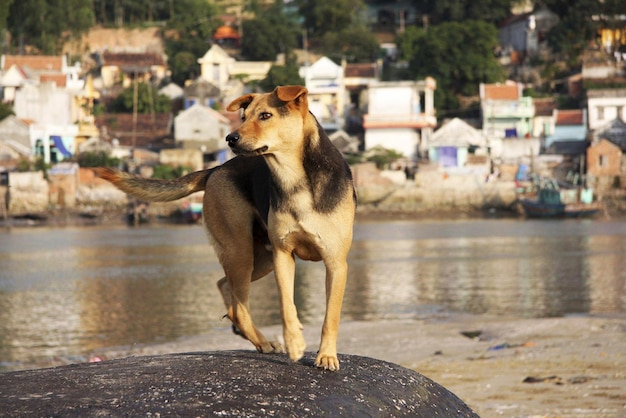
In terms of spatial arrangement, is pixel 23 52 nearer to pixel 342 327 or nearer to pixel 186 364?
pixel 342 327

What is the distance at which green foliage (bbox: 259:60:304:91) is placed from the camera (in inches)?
3588

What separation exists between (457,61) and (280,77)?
45.0 feet

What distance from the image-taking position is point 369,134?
8306cm

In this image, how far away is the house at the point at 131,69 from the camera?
102125 mm

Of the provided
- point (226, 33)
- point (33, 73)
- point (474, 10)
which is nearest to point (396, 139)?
point (33, 73)

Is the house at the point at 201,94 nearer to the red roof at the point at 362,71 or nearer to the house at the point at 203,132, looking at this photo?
the house at the point at 203,132

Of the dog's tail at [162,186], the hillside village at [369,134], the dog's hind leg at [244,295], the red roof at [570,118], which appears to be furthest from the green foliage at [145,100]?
the dog's hind leg at [244,295]

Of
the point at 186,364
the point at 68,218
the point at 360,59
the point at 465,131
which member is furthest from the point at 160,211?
the point at 186,364

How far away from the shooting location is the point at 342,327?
21.8 meters

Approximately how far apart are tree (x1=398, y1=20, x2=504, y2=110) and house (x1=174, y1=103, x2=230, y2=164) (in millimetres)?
18707

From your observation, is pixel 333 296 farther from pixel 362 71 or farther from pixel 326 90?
pixel 362 71

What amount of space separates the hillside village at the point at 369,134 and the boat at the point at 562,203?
1.38 meters

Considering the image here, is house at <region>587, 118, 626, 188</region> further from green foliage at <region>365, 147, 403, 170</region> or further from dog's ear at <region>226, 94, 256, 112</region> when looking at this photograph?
dog's ear at <region>226, 94, 256, 112</region>

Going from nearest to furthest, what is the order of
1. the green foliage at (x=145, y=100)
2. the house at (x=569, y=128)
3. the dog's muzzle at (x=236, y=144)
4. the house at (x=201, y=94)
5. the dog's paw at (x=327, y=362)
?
the dog's muzzle at (x=236, y=144) < the dog's paw at (x=327, y=362) < the house at (x=569, y=128) < the house at (x=201, y=94) < the green foliage at (x=145, y=100)
